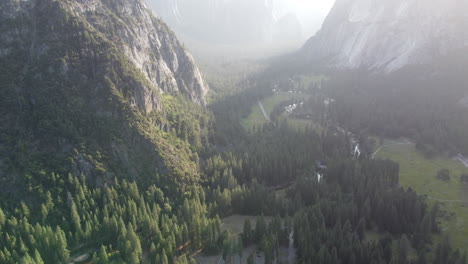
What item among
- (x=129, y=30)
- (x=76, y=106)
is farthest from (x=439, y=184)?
(x=129, y=30)

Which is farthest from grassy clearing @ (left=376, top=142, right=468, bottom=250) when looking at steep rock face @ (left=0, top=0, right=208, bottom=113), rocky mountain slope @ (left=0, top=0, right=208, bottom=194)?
steep rock face @ (left=0, top=0, right=208, bottom=113)

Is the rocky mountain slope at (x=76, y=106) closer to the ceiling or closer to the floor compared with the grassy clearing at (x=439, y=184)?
closer to the ceiling

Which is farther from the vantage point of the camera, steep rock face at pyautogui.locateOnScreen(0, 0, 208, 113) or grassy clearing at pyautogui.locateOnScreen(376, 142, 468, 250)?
steep rock face at pyautogui.locateOnScreen(0, 0, 208, 113)

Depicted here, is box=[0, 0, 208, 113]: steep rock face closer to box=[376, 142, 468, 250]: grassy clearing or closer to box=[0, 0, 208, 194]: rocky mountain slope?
box=[0, 0, 208, 194]: rocky mountain slope

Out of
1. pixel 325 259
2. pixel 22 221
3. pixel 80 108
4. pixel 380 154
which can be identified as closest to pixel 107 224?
pixel 22 221

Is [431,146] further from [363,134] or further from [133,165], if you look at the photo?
[133,165]

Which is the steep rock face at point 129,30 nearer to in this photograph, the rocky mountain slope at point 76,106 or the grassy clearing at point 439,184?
the rocky mountain slope at point 76,106

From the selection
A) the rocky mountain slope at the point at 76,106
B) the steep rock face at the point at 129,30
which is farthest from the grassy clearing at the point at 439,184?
the steep rock face at the point at 129,30
